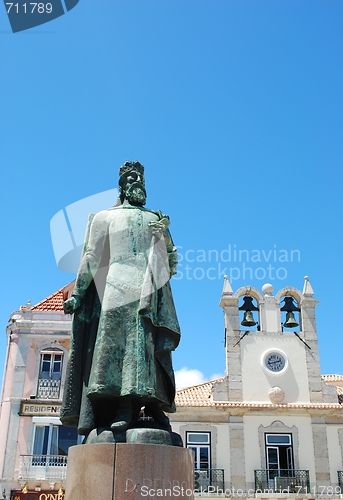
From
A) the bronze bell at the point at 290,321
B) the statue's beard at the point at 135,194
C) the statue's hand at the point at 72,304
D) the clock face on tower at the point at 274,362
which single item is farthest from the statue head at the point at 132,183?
the clock face on tower at the point at 274,362

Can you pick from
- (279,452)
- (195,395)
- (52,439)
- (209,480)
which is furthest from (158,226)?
(195,395)

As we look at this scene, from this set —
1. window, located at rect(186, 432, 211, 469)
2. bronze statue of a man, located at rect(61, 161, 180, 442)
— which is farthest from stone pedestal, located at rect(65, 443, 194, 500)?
window, located at rect(186, 432, 211, 469)

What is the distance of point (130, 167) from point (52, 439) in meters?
16.6

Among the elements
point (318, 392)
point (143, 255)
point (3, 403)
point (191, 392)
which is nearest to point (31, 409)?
point (3, 403)

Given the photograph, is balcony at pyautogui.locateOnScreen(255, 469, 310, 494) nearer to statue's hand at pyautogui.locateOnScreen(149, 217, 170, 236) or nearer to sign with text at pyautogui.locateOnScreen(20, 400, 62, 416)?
sign with text at pyautogui.locateOnScreen(20, 400, 62, 416)

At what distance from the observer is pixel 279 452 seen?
22125 millimetres

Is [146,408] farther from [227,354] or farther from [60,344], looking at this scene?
[227,354]

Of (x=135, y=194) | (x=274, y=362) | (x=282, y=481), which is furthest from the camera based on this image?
(x=274, y=362)

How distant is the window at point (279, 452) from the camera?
21734 mm

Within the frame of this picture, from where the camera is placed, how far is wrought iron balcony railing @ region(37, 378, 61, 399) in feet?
66.7

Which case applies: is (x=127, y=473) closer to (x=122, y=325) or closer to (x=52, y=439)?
(x=122, y=325)

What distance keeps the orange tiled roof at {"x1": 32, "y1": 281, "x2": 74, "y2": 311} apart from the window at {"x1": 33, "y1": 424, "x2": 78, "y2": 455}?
480cm

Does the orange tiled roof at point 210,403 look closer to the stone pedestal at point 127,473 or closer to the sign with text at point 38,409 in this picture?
the sign with text at point 38,409

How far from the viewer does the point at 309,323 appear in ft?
81.9
